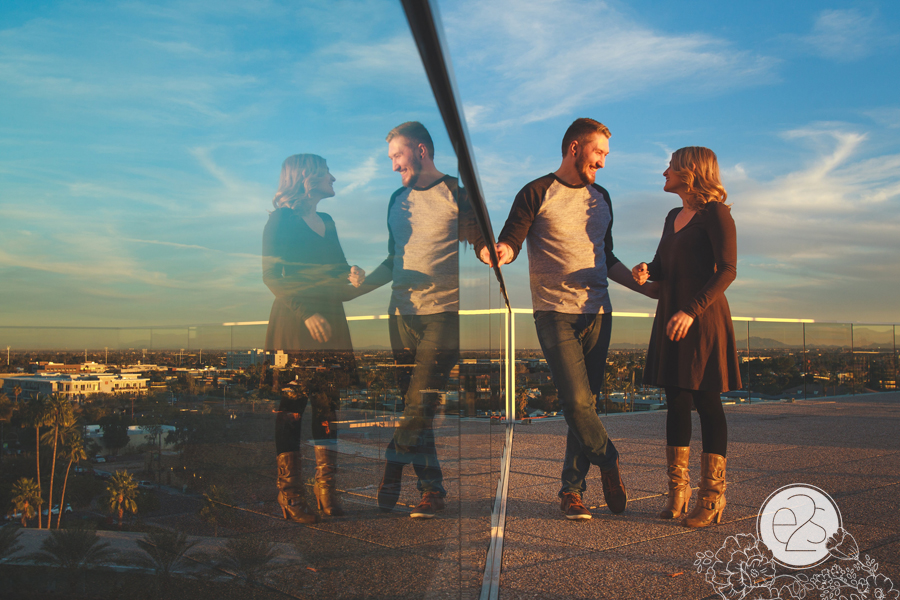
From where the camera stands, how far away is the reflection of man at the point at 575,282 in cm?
260

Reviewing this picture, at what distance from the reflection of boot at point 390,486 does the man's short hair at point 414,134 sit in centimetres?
46

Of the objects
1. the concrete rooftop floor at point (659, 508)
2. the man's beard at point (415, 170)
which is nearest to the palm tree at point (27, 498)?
the man's beard at point (415, 170)

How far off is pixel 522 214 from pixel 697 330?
0.88 m

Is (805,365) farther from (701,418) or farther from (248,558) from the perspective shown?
(248,558)

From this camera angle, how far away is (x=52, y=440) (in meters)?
0.31

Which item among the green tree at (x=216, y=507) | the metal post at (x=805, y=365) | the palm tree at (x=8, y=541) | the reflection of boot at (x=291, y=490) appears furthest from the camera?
the metal post at (x=805, y=365)

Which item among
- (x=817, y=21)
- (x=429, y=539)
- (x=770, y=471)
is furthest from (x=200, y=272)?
(x=817, y=21)

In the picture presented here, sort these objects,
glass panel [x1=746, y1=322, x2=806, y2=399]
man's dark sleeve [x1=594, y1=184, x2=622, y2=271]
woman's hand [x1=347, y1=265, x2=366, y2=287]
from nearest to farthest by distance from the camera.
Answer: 1. woman's hand [x1=347, y1=265, x2=366, y2=287]
2. man's dark sleeve [x1=594, y1=184, x2=622, y2=271]
3. glass panel [x1=746, y1=322, x2=806, y2=399]

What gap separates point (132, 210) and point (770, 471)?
382cm

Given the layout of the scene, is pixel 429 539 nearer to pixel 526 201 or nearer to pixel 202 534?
pixel 202 534

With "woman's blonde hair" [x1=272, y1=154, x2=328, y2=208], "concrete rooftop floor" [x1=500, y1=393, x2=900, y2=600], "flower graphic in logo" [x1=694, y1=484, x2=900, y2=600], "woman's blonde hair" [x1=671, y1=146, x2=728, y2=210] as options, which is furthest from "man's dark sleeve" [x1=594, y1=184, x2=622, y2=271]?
"woman's blonde hair" [x1=272, y1=154, x2=328, y2=208]

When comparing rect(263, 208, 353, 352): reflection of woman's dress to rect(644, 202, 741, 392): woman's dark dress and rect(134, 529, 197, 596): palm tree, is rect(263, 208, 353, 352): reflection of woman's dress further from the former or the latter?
rect(644, 202, 741, 392): woman's dark dress

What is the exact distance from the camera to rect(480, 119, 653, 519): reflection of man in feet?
8.54

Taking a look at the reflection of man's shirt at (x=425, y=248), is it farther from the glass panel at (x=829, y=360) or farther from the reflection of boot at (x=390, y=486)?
the glass panel at (x=829, y=360)
